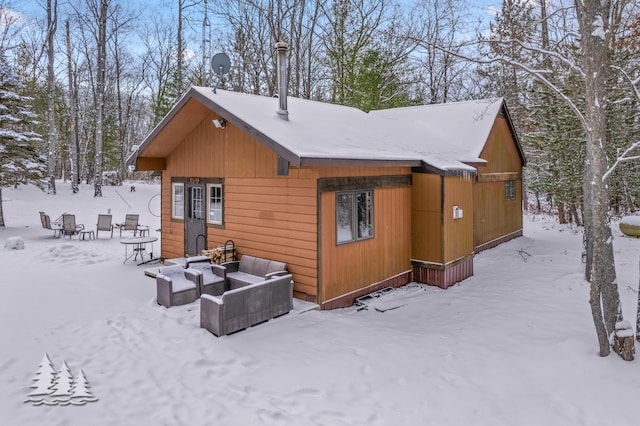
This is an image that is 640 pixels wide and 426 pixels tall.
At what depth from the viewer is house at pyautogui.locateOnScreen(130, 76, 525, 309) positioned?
723cm

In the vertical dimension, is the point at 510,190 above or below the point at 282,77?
below

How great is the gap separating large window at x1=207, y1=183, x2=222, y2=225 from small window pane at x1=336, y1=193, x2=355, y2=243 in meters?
3.09

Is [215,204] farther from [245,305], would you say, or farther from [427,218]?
[427,218]

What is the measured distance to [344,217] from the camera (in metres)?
7.70

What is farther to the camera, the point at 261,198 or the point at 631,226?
the point at 631,226

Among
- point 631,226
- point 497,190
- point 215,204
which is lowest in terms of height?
point 631,226

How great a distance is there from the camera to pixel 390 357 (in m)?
5.53

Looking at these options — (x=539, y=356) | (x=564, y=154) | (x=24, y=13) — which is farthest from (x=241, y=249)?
(x=24, y=13)

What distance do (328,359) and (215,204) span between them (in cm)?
521

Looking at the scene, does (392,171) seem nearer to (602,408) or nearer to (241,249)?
(241,249)

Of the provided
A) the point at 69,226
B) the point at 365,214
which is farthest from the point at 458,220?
the point at 69,226

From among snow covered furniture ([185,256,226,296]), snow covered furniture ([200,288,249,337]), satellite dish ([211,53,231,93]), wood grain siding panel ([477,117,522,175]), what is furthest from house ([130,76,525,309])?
wood grain siding panel ([477,117,522,175])

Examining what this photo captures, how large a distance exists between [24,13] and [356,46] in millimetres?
18470

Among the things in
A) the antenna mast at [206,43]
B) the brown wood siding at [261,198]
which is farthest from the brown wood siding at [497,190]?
the antenna mast at [206,43]
